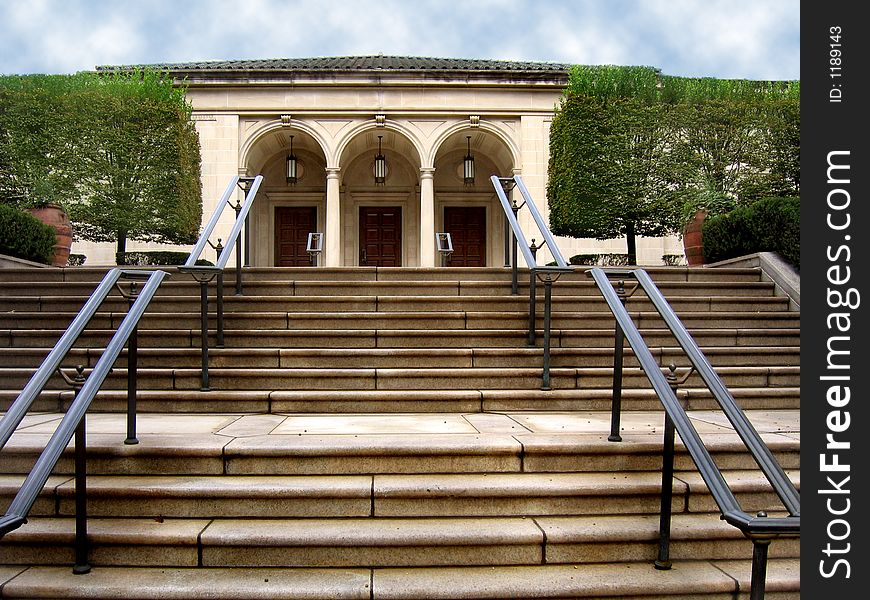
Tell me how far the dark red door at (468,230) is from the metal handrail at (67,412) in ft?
Result: 49.8

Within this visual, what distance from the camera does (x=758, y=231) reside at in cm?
687

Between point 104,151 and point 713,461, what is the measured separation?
13.8 meters

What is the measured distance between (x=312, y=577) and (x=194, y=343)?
3.04 metres

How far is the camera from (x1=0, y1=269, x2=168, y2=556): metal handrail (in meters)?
1.97

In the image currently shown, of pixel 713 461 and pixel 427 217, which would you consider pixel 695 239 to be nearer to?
pixel 713 461

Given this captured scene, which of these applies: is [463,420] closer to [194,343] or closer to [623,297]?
[623,297]

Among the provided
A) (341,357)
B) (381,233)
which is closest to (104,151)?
(381,233)

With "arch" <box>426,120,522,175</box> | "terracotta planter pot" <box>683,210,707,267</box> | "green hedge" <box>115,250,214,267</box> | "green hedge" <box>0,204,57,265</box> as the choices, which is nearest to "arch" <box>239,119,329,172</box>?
"arch" <box>426,120,522,175</box>

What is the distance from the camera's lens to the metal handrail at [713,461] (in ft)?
5.70

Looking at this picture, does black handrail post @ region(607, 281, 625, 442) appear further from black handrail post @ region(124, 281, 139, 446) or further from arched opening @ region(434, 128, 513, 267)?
arched opening @ region(434, 128, 513, 267)

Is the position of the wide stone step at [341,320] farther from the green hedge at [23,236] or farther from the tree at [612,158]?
the tree at [612,158]

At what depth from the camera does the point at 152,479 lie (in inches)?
111
